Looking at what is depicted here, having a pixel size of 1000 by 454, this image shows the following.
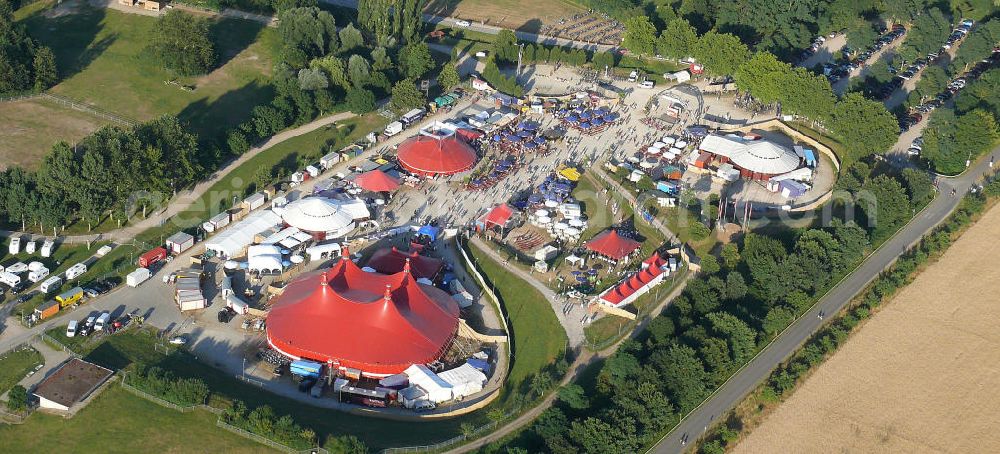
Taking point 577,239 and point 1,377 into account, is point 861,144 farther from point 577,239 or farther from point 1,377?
point 1,377

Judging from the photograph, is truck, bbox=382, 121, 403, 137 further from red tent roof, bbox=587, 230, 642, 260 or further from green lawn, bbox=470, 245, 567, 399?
red tent roof, bbox=587, 230, 642, 260

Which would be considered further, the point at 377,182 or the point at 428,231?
the point at 377,182

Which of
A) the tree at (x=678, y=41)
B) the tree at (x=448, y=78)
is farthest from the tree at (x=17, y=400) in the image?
the tree at (x=678, y=41)

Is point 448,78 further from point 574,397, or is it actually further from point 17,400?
point 17,400

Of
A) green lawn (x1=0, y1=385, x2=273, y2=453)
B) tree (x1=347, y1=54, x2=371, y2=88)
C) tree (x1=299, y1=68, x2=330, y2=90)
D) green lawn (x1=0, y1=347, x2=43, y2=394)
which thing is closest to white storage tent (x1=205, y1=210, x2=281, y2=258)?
green lawn (x1=0, y1=347, x2=43, y2=394)

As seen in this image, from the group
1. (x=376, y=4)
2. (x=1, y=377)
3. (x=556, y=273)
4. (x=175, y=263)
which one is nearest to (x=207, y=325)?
(x=175, y=263)

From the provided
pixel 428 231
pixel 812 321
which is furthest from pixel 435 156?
pixel 812 321
